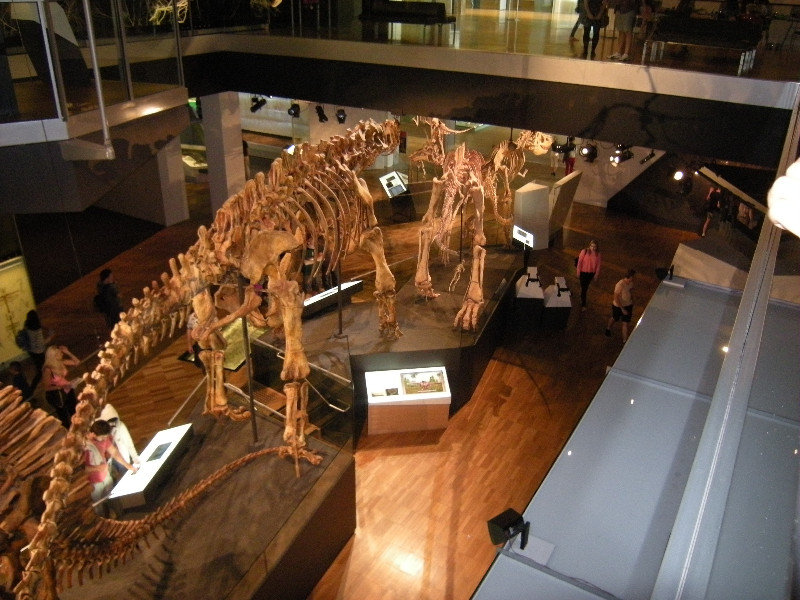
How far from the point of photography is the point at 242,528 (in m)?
4.53

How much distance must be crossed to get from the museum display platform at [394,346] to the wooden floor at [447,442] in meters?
0.43

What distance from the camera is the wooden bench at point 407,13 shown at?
9.26 m

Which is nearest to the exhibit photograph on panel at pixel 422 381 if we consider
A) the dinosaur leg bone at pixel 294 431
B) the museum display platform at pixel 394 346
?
the museum display platform at pixel 394 346

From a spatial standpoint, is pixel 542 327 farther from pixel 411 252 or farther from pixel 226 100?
pixel 226 100

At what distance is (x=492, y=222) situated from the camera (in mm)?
11289

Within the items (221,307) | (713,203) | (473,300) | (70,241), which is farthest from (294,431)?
(713,203)

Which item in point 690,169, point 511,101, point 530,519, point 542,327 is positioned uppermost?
point 511,101

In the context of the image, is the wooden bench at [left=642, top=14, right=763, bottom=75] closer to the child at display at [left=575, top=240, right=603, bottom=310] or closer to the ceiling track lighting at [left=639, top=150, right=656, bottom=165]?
the child at display at [left=575, top=240, right=603, bottom=310]

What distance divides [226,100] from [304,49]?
206 centimetres

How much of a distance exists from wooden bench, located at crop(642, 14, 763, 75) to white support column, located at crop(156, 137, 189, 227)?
8.19 meters

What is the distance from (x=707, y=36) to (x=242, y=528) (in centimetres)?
701

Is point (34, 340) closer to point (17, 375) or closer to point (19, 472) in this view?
point (17, 375)

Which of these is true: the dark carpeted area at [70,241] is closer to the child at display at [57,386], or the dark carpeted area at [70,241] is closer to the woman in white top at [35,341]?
the woman in white top at [35,341]

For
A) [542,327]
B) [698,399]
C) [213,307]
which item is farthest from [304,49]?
[698,399]
